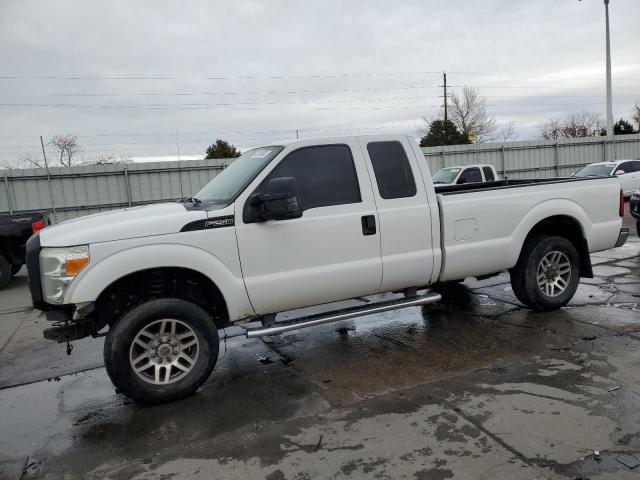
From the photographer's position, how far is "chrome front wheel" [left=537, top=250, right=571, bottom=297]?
610 centimetres

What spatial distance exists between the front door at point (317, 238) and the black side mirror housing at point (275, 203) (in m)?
0.07

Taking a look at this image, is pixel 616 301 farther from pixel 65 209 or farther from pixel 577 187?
pixel 65 209

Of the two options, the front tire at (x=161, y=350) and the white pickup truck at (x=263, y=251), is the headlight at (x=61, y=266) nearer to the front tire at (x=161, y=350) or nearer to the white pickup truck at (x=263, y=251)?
the white pickup truck at (x=263, y=251)

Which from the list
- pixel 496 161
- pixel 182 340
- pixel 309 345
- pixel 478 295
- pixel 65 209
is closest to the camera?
pixel 182 340

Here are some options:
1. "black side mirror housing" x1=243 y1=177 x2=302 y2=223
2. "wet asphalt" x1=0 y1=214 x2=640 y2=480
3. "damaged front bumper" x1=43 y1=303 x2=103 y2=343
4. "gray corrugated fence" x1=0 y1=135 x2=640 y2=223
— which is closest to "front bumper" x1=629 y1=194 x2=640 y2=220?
"wet asphalt" x1=0 y1=214 x2=640 y2=480

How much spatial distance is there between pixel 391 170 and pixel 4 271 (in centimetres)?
860

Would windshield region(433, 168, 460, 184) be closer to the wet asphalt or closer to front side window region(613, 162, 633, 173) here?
front side window region(613, 162, 633, 173)

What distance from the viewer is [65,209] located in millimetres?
17922

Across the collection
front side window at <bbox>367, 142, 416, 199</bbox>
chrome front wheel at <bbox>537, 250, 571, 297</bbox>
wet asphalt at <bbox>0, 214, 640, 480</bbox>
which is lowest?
wet asphalt at <bbox>0, 214, 640, 480</bbox>

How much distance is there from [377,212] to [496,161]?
67.2 ft

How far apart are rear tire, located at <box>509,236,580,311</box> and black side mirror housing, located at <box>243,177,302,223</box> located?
9.76ft

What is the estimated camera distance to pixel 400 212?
199 inches

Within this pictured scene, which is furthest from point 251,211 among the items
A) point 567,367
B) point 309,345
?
point 567,367

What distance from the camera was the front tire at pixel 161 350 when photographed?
411 cm
